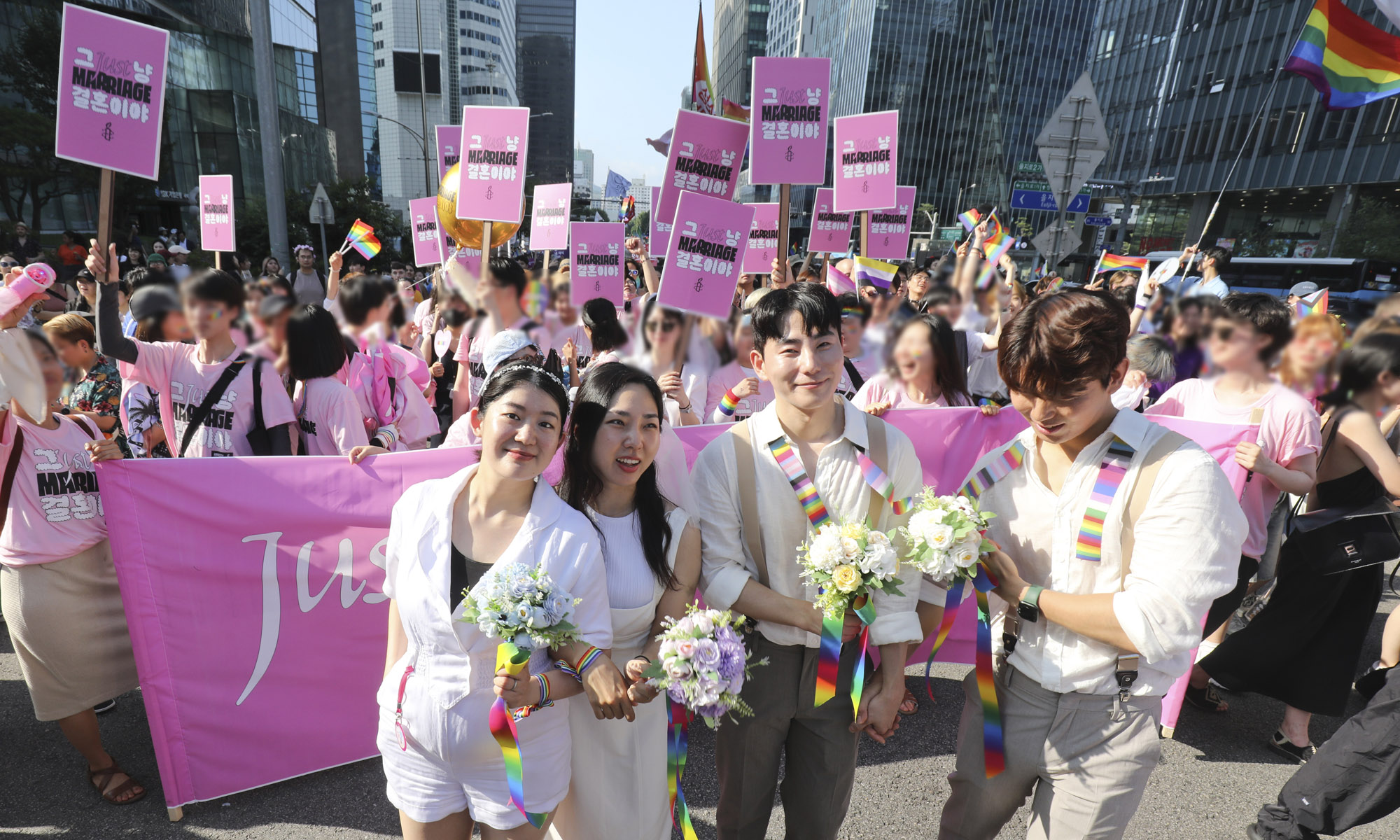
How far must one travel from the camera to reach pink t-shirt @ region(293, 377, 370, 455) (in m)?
3.09

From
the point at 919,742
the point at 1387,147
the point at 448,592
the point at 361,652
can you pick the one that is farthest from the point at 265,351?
the point at 1387,147

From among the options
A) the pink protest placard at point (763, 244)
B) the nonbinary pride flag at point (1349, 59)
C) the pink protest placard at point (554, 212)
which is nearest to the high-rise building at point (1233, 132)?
the nonbinary pride flag at point (1349, 59)

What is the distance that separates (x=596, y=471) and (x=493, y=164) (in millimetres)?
943

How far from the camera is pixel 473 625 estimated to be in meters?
2.02

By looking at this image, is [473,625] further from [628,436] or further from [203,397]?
[203,397]

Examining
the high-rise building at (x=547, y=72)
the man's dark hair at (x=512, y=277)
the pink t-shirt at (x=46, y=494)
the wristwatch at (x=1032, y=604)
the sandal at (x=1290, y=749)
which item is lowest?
the sandal at (x=1290, y=749)

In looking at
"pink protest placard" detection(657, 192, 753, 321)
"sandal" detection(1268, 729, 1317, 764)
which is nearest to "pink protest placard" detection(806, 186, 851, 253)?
"pink protest placard" detection(657, 192, 753, 321)

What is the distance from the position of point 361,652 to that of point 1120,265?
3212 millimetres

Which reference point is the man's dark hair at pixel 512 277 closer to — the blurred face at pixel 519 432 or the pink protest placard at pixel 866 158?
the blurred face at pixel 519 432

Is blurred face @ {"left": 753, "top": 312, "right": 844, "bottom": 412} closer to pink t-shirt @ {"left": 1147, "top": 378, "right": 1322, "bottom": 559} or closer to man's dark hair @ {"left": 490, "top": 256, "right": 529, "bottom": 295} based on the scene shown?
man's dark hair @ {"left": 490, "top": 256, "right": 529, "bottom": 295}

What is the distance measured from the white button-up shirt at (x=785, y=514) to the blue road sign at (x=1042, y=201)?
87 centimetres

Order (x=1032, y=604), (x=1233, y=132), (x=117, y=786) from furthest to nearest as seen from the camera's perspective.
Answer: (x=1233, y=132), (x=117, y=786), (x=1032, y=604)

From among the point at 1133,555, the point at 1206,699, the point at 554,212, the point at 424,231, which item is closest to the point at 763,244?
the point at 554,212

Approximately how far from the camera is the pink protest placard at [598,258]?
6.81ft
